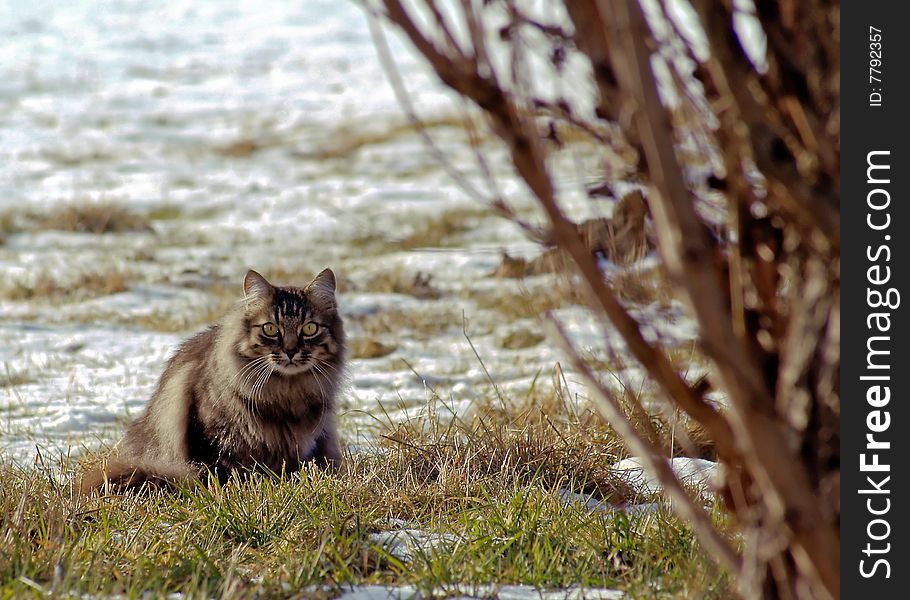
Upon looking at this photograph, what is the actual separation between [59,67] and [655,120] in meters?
20.8

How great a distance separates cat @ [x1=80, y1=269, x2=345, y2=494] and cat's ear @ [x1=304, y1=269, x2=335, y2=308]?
0.01 metres

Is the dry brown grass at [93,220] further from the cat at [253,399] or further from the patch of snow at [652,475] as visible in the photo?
the patch of snow at [652,475]

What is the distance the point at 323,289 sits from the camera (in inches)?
166

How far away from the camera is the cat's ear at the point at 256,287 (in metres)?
4.09

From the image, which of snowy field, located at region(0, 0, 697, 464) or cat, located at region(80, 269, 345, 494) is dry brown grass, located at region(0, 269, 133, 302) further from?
cat, located at region(80, 269, 345, 494)

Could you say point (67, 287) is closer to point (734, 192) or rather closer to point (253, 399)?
point (253, 399)

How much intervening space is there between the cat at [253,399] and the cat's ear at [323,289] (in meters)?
0.01

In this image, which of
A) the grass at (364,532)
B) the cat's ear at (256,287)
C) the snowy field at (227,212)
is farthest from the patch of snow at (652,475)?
the cat's ear at (256,287)

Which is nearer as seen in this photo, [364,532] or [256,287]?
[364,532]

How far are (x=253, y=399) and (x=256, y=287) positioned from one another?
1.58 feet

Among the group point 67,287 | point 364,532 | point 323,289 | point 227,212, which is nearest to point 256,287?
point 323,289

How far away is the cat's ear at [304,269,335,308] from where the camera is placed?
419 cm

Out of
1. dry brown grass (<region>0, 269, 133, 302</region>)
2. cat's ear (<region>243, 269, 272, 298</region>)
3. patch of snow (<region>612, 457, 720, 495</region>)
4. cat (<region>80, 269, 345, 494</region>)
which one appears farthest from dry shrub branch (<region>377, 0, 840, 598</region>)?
dry brown grass (<region>0, 269, 133, 302</region>)

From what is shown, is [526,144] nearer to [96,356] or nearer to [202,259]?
[96,356]
